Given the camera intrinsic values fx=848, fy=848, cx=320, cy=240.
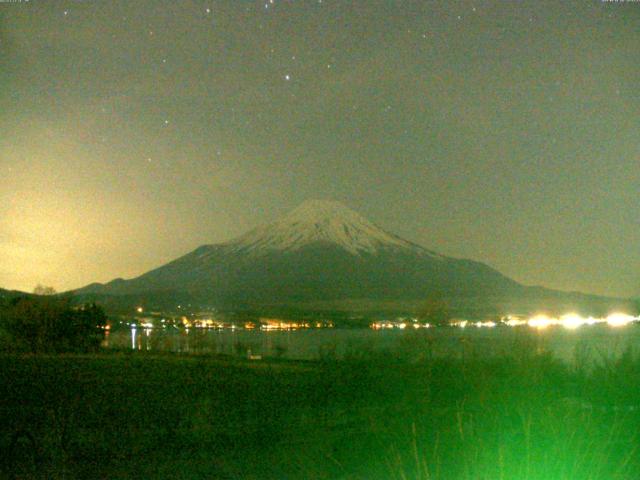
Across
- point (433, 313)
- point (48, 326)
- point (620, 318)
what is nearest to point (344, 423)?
point (433, 313)

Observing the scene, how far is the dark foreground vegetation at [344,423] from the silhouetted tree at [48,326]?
21.6 m

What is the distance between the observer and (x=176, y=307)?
109 metres

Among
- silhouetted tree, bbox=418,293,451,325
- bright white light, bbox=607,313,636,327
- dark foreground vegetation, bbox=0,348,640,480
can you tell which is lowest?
dark foreground vegetation, bbox=0,348,640,480

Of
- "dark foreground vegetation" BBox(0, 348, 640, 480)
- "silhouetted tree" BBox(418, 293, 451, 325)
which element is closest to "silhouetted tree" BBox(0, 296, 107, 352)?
"silhouetted tree" BBox(418, 293, 451, 325)

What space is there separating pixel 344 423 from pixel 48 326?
1350 inches

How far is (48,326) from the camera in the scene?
1785 inches

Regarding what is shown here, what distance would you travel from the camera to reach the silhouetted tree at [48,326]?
4503cm

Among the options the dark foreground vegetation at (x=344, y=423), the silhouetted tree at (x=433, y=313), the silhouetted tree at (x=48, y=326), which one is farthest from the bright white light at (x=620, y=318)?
the dark foreground vegetation at (x=344, y=423)

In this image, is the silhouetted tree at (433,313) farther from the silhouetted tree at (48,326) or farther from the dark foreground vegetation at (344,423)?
the dark foreground vegetation at (344,423)

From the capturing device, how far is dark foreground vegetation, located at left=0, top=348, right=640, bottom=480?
9.73 metres

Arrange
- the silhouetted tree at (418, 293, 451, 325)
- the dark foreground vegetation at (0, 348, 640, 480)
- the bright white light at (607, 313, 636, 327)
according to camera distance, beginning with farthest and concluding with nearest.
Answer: the bright white light at (607, 313, 636, 327) < the silhouetted tree at (418, 293, 451, 325) < the dark foreground vegetation at (0, 348, 640, 480)

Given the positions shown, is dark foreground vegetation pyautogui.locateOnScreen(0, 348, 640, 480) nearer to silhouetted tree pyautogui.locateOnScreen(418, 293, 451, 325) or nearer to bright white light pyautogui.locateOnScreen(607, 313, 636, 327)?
silhouetted tree pyautogui.locateOnScreen(418, 293, 451, 325)

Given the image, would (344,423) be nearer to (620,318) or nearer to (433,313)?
(433,313)

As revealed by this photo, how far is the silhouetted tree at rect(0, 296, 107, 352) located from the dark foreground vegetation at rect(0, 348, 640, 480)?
71.0 feet
